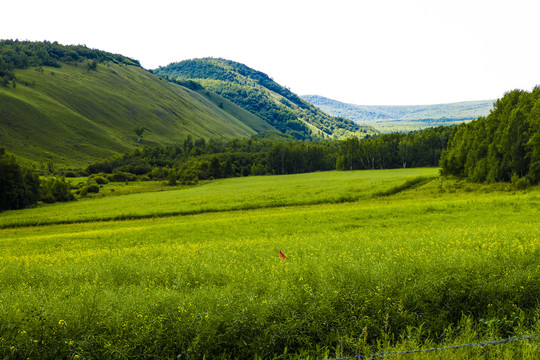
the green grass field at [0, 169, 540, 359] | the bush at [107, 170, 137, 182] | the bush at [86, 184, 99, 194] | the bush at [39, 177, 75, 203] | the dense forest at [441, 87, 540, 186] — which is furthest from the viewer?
the bush at [107, 170, 137, 182]

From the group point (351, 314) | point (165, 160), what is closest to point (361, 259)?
point (351, 314)

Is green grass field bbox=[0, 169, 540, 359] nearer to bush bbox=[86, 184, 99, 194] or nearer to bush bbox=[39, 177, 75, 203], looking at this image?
bush bbox=[39, 177, 75, 203]

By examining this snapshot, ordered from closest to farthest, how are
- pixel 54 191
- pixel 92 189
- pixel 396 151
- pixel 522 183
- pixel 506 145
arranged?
pixel 522 183
pixel 506 145
pixel 54 191
pixel 92 189
pixel 396 151

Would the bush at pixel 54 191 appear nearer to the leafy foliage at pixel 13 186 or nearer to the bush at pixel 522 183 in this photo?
the leafy foliage at pixel 13 186

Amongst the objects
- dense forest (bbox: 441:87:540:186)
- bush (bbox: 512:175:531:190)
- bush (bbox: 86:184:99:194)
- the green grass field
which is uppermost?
dense forest (bbox: 441:87:540:186)

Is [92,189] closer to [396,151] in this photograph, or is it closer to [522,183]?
[522,183]

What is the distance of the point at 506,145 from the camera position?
49906 millimetres

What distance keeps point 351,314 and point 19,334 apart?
7723 mm

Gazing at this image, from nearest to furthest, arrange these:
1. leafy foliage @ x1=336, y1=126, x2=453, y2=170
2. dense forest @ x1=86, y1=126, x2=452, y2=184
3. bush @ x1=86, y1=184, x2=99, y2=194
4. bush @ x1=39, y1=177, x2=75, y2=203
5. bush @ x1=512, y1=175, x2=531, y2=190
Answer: bush @ x1=512, y1=175, x2=531, y2=190 < bush @ x1=39, y1=177, x2=75, y2=203 < bush @ x1=86, y1=184, x2=99, y2=194 < leafy foliage @ x1=336, y1=126, x2=453, y2=170 < dense forest @ x1=86, y1=126, x2=452, y2=184

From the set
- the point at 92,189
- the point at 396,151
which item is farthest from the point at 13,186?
the point at 396,151

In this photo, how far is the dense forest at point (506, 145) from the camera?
153 feet

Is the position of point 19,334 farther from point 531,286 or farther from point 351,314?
point 531,286

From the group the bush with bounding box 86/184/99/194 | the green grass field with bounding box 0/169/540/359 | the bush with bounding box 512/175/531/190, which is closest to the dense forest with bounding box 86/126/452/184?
the bush with bounding box 86/184/99/194

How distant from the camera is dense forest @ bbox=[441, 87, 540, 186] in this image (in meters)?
46.5
